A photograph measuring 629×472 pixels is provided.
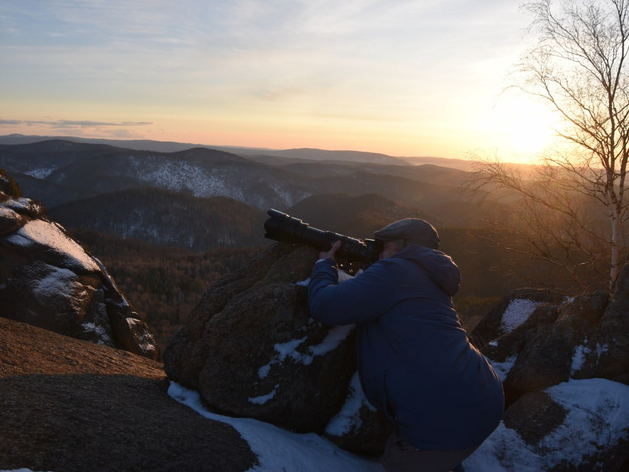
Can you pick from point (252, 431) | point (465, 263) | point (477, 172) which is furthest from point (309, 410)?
point (465, 263)

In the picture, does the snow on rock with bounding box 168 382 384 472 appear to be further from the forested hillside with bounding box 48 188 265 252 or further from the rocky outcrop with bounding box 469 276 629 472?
the forested hillside with bounding box 48 188 265 252

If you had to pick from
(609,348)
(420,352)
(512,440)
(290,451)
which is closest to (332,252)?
(420,352)

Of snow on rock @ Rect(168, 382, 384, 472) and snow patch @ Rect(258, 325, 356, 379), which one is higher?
snow patch @ Rect(258, 325, 356, 379)

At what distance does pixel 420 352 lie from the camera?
132 inches

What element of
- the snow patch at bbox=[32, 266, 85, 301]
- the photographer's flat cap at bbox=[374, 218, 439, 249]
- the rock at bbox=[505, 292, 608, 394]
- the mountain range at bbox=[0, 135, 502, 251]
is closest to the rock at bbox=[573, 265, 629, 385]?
the rock at bbox=[505, 292, 608, 394]

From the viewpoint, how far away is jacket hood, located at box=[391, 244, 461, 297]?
3.59 meters

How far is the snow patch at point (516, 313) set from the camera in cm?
795

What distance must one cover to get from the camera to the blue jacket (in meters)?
0.77

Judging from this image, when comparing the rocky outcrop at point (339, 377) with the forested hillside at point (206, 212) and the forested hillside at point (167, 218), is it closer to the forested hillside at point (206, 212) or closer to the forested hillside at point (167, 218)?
the forested hillside at point (206, 212)

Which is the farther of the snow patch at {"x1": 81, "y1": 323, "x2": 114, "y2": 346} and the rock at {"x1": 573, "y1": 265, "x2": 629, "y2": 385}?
the snow patch at {"x1": 81, "y1": 323, "x2": 114, "y2": 346}

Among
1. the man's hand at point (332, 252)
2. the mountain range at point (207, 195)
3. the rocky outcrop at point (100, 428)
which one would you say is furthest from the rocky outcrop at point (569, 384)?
the mountain range at point (207, 195)

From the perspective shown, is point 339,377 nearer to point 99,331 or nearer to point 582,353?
point 582,353

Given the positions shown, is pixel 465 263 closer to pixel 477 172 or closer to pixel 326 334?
pixel 477 172

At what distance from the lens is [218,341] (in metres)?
4.84
